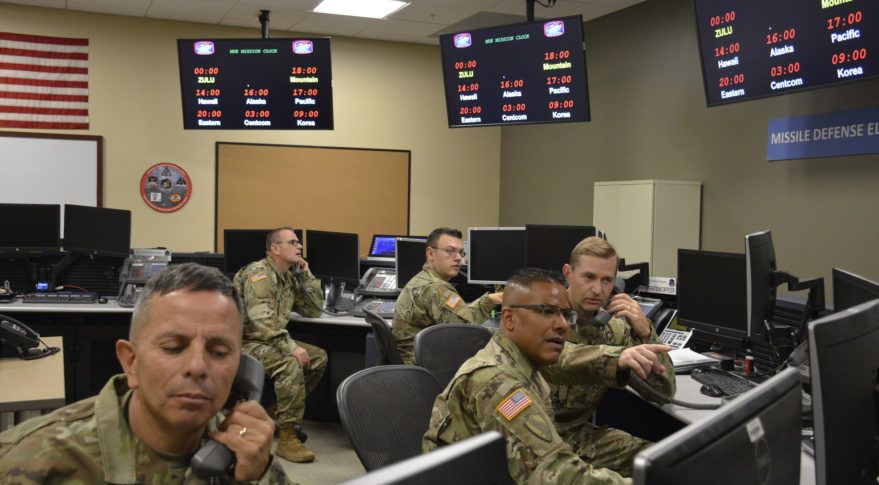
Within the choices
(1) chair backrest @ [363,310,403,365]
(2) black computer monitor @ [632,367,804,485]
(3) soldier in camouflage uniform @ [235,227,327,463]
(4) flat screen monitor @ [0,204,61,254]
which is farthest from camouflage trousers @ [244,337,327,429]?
(2) black computer monitor @ [632,367,804,485]

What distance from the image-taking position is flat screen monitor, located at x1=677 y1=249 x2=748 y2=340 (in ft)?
10.7

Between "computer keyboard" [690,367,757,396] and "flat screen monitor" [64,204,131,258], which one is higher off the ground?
"flat screen monitor" [64,204,131,258]

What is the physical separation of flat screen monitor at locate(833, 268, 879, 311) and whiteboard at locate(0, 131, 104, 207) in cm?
617

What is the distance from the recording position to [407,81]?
7953 mm

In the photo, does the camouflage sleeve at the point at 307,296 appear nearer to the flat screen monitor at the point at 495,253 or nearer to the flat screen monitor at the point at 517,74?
the flat screen monitor at the point at 495,253

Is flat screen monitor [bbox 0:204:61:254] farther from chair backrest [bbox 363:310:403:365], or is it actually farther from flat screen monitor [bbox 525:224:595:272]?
flat screen monitor [bbox 525:224:595:272]

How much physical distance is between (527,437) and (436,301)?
2.31 meters

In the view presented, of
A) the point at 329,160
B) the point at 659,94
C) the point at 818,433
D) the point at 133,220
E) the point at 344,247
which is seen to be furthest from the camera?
the point at 329,160

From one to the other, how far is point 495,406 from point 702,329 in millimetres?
1768

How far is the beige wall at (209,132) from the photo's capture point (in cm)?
695

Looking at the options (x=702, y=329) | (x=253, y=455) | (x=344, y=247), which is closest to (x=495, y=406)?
(x=253, y=455)

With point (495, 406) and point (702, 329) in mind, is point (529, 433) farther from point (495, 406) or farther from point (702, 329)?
point (702, 329)

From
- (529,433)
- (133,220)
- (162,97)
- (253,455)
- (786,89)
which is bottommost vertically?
(529,433)

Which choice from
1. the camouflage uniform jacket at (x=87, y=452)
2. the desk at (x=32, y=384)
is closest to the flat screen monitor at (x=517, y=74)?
the desk at (x=32, y=384)
